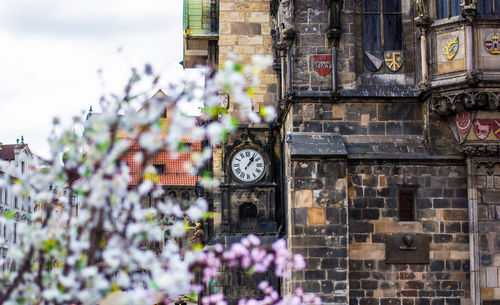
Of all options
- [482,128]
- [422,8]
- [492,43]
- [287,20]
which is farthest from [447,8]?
[287,20]

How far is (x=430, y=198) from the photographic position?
16.5m

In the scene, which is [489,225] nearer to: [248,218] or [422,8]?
[422,8]

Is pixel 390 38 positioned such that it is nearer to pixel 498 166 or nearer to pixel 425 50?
pixel 425 50

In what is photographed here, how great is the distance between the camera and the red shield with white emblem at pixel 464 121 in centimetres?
1616

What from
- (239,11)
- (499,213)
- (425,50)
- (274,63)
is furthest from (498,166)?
(239,11)

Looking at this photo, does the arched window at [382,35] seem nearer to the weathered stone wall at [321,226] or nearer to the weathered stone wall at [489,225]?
the weathered stone wall at [321,226]

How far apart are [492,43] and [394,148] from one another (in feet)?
8.44

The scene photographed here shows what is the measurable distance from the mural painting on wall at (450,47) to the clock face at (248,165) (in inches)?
328

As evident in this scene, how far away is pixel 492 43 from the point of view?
52.1ft

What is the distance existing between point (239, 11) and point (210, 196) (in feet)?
20.5

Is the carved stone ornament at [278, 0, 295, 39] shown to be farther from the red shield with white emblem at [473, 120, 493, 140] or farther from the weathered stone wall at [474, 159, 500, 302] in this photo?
the weathered stone wall at [474, 159, 500, 302]

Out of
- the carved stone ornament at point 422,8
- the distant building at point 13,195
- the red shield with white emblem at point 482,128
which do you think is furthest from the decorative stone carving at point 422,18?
the distant building at point 13,195

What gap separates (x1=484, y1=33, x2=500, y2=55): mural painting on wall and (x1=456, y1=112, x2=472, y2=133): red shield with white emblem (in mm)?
1178

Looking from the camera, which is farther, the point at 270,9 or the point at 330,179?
the point at 270,9
